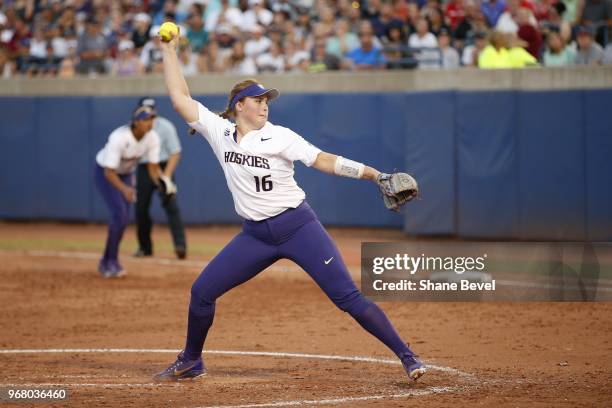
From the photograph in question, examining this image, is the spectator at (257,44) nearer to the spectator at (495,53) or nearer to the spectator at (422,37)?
the spectator at (422,37)

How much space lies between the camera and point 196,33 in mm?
21781

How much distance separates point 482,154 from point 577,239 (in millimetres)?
2079

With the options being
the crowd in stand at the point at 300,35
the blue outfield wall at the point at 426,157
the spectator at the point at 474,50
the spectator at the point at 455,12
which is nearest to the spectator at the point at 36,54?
the crowd in stand at the point at 300,35

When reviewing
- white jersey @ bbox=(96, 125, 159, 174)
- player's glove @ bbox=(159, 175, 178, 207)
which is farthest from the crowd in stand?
white jersey @ bbox=(96, 125, 159, 174)

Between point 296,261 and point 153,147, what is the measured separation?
7.19m

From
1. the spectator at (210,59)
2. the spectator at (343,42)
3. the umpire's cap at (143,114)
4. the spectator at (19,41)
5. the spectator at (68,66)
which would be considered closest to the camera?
the umpire's cap at (143,114)

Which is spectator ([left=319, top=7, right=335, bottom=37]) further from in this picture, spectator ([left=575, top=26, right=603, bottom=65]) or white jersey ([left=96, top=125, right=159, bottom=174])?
white jersey ([left=96, top=125, right=159, bottom=174])

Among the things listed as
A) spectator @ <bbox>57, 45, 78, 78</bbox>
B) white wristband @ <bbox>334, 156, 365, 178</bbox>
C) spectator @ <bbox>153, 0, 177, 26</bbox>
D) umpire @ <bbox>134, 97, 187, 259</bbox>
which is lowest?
umpire @ <bbox>134, 97, 187, 259</bbox>

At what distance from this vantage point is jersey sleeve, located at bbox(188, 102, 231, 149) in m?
8.21

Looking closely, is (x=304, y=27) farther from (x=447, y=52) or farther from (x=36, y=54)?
(x=36, y=54)

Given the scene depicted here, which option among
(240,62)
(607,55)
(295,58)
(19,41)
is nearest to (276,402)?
(607,55)

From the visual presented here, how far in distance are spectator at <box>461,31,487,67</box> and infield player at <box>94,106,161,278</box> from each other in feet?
20.5

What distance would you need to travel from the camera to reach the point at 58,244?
63.0 feet

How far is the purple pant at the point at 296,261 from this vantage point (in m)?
7.86
